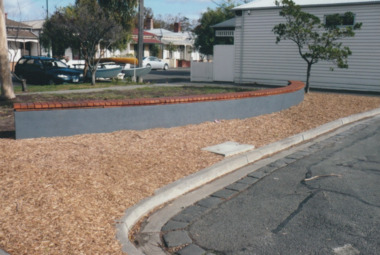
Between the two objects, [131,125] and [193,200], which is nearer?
[193,200]

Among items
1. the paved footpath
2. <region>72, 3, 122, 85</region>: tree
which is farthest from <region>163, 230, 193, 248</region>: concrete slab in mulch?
<region>72, 3, 122, 85</region>: tree

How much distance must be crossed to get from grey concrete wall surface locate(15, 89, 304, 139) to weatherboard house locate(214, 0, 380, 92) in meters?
10.2

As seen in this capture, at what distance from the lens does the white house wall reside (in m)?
18.3

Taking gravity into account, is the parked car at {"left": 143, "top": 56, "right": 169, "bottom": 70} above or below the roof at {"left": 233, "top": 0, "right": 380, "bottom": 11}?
below

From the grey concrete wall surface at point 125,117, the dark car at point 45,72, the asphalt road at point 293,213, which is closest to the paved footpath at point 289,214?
the asphalt road at point 293,213

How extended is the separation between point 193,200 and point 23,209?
203 centimetres

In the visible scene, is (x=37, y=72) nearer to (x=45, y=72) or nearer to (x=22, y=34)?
(x=45, y=72)

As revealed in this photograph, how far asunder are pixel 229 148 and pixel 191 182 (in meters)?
1.92

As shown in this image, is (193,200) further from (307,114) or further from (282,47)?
(282,47)

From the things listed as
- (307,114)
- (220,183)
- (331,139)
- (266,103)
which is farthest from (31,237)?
(307,114)

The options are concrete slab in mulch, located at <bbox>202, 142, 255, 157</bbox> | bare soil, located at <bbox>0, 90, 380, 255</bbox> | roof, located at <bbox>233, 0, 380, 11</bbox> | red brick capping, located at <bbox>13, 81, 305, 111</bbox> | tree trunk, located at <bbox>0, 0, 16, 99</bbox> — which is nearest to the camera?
bare soil, located at <bbox>0, 90, 380, 255</bbox>

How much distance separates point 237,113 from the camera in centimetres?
1010

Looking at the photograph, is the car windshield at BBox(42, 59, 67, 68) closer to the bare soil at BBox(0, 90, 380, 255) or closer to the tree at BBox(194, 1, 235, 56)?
the bare soil at BBox(0, 90, 380, 255)

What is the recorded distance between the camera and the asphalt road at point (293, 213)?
3.93 m
